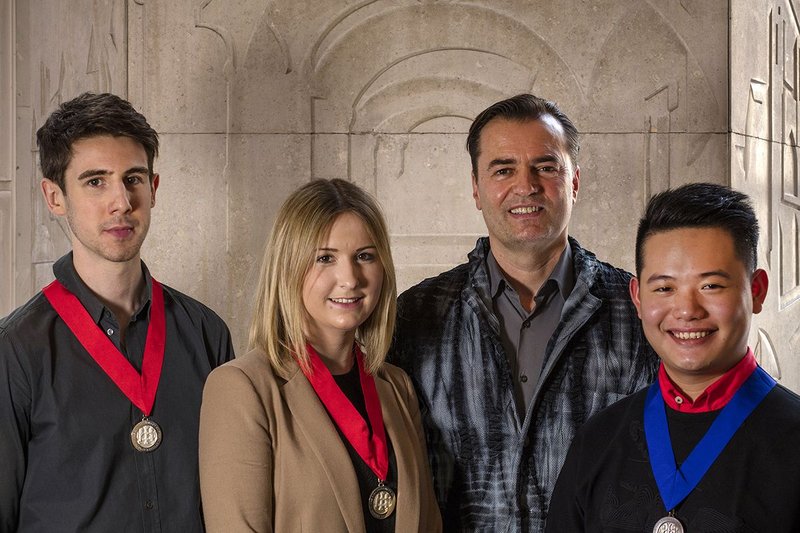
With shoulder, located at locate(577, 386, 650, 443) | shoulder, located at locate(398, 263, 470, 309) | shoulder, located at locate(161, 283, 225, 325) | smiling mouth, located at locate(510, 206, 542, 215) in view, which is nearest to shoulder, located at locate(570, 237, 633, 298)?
smiling mouth, located at locate(510, 206, 542, 215)

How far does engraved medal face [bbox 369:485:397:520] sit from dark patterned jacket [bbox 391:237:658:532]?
37 cm

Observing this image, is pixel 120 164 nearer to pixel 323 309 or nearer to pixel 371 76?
pixel 323 309

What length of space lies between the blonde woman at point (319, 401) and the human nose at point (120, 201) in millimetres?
451

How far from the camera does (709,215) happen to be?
2240mm

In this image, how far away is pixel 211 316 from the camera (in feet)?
9.53

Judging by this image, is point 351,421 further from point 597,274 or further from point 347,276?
point 597,274

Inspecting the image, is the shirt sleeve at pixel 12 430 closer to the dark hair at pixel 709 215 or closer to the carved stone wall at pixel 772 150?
the dark hair at pixel 709 215

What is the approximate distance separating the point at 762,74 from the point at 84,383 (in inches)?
157

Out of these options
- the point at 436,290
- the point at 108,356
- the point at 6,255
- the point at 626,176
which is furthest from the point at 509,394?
the point at 6,255

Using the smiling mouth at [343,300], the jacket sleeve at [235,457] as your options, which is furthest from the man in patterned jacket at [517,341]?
the jacket sleeve at [235,457]

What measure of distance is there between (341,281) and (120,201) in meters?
0.71

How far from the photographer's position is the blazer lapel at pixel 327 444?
7.59 ft

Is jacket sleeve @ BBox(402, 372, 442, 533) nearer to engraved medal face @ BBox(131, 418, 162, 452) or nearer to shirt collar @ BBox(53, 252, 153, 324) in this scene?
engraved medal face @ BBox(131, 418, 162, 452)

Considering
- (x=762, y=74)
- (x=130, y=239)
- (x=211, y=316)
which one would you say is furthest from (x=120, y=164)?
(x=762, y=74)
